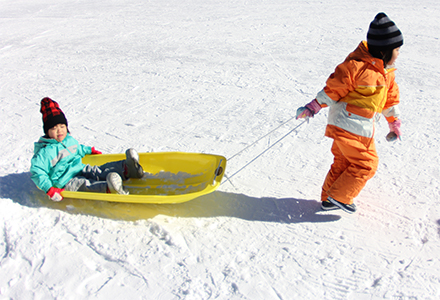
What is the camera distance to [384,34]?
200 centimetres

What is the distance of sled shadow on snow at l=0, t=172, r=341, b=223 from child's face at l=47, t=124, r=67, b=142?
46 cm

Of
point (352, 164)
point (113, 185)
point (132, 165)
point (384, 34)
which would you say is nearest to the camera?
point (384, 34)

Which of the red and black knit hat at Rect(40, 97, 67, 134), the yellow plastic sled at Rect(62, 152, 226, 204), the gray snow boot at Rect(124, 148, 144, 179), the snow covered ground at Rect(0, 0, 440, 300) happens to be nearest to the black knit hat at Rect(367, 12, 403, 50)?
the snow covered ground at Rect(0, 0, 440, 300)

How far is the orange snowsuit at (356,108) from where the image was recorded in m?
2.08

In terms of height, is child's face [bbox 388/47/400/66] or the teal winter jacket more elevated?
child's face [bbox 388/47/400/66]

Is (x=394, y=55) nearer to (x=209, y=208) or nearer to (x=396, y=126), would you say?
(x=396, y=126)

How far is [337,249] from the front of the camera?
2.14 metres

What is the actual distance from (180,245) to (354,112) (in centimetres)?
134

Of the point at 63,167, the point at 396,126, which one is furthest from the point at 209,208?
the point at 396,126

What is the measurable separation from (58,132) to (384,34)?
2.23 m

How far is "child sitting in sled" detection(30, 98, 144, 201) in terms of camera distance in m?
2.44

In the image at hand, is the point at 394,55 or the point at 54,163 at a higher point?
the point at 394,55

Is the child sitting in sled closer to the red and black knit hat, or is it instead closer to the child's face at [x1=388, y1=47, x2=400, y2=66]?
the red and black knit hat

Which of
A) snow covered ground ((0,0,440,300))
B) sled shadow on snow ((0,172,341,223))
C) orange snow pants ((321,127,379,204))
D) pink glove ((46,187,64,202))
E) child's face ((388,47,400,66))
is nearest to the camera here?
snow covered ground ((0,0,440,300))
